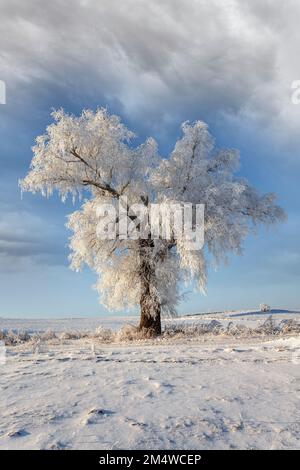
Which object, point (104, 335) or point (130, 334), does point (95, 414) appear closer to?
point (130, 334)

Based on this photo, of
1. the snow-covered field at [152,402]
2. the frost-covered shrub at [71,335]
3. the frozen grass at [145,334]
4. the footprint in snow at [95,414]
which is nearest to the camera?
the snow-covered field at [152,402]

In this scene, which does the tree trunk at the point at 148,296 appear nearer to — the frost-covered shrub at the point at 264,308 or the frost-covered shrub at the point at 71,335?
the frost-covered shrub at the point at 71,335

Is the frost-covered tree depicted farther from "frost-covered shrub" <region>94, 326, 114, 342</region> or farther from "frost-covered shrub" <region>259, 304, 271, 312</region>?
"frost-covered shrub" <region>259, 304, 271, 312</region>

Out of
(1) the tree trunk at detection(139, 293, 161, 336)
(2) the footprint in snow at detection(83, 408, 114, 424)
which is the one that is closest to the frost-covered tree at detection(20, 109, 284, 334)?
(1) the tree trunk at detection(139, 293, 161, 336)

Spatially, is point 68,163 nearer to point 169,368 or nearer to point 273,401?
point 169,368

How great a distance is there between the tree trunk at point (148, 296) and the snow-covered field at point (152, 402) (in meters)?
9.83

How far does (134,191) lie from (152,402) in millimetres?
14636

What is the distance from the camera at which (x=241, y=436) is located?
469 centimetres

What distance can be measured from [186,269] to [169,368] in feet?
36.6

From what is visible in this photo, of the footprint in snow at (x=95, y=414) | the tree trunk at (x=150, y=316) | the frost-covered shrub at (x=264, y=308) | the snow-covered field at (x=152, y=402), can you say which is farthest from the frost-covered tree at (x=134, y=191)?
the frost-covered shrub at (x=264, y=308)

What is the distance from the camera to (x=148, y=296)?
1950 centimetres

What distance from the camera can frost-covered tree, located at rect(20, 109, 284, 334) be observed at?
62.9 feet

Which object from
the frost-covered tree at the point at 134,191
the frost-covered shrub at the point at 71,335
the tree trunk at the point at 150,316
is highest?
the frost-covered tree at the point at 134,191

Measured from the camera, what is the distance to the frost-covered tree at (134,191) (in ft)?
62.9
